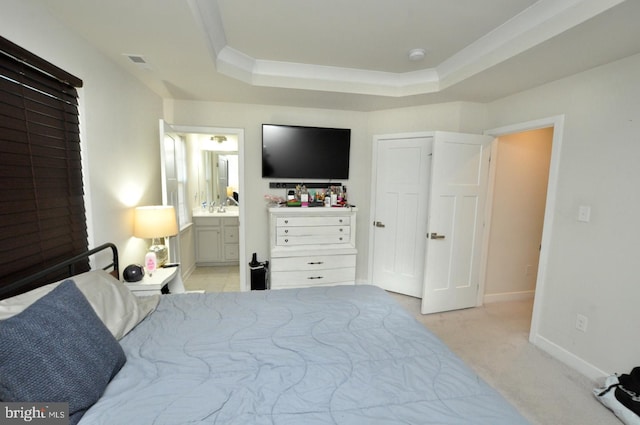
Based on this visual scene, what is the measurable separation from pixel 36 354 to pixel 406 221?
3.25 metres

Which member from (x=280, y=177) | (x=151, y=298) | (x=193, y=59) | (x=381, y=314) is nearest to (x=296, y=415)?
(x=381, y=314)

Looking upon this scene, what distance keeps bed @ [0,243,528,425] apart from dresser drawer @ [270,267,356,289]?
131 cm

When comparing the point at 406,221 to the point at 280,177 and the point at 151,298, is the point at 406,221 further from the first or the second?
the point at 151,298

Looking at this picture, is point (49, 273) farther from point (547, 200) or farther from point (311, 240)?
point (547, 200)

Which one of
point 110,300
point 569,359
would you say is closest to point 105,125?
point 110,300

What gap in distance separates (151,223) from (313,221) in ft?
5.16

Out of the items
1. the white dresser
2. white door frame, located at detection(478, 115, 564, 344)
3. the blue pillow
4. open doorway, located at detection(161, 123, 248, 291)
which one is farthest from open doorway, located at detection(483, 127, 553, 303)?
the blue pillow

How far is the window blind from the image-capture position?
1.28 meters

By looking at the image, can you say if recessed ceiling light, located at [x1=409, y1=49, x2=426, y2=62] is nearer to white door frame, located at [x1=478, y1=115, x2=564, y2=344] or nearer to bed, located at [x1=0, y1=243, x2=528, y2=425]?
white door frame, located at [x1=478, y1=115, x2=564, y2=344]

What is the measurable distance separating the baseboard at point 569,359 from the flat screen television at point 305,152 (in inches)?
101

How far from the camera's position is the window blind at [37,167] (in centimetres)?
128

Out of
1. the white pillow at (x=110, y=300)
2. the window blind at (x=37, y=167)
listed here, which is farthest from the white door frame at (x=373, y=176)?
the window blind at (x=37, y=167)

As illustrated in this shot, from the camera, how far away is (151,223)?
2.26 m

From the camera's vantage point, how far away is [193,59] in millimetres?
2115
